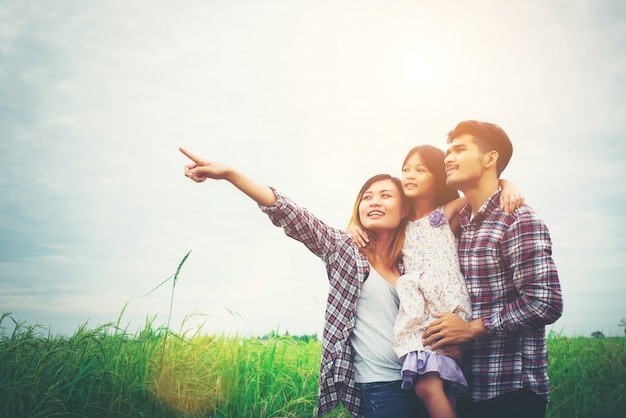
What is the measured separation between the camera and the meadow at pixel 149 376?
3520mm

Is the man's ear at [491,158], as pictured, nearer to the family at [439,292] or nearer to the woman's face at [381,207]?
the family at [439,292]

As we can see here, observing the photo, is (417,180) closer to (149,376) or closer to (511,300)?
(511,300)

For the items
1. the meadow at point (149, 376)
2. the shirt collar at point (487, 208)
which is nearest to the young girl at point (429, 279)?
the shirt collar at point (487, 208)

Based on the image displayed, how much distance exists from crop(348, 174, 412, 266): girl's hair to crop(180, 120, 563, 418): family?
0.01m

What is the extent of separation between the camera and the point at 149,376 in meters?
3.85

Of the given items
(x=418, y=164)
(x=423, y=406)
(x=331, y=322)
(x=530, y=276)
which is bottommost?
(x=423, y=406)

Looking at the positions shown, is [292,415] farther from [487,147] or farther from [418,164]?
[487,147]

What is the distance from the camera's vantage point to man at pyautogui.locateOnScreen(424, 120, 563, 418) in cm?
287

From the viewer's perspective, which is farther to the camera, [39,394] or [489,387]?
[39,394]

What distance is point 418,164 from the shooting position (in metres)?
3.58

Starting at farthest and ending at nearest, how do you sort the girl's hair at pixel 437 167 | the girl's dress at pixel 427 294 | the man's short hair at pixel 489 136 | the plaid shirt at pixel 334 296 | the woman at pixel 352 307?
1. the girl's hair at pixel 437 167
2. the man's short hair at pixel 489 136
3. the plaid shirt at pixel 334 296
4. the woman at pixel 352 307
5. the girl's dress at pixel 427 294

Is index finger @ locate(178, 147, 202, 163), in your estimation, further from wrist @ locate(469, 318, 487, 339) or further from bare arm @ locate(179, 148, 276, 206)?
wrist @ locate(469, 318, 487, 339)

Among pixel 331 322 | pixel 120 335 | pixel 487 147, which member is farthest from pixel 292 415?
pixel 487 147

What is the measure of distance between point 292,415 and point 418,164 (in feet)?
7.66
